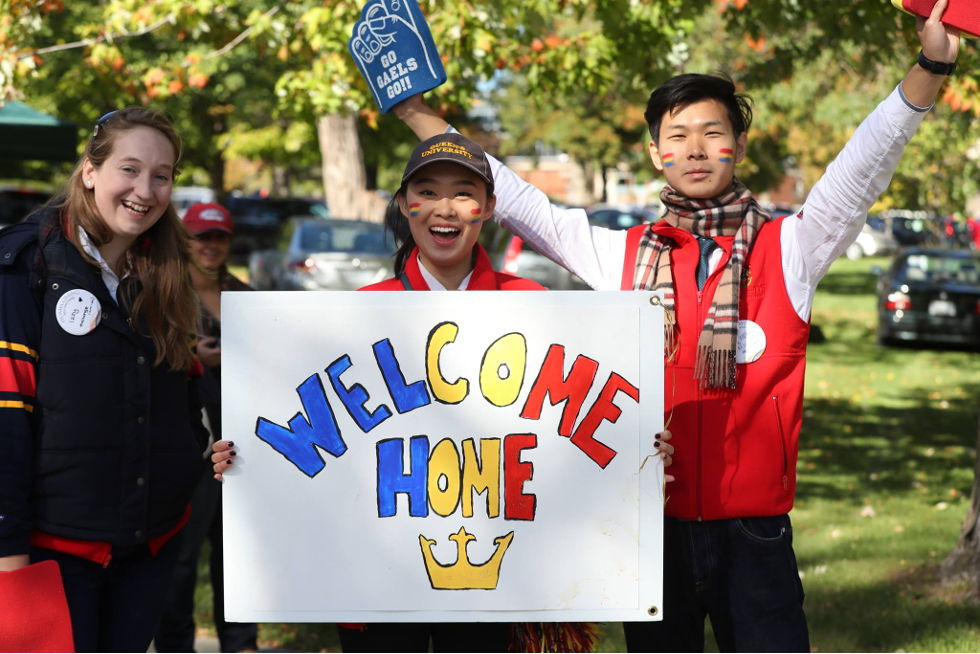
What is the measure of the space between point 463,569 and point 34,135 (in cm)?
754

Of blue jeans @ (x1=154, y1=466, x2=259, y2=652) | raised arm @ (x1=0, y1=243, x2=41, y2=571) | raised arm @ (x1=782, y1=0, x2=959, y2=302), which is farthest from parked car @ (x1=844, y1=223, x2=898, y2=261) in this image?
raised arm @ (x1=0, y1=243, x2=41, y2=571)

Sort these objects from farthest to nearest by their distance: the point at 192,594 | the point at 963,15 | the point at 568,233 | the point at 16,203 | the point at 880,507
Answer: the point at 16,203 < the point at 880,507 < the point at 192,594 < the point at 568,233 < the point at 963,15

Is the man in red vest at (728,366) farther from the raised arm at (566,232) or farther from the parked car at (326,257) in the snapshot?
the parked car at (326,257)

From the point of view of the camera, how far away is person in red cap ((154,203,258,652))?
454cm

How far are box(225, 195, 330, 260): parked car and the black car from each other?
56.6 ft

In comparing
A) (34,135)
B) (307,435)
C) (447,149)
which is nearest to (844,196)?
(447,149)

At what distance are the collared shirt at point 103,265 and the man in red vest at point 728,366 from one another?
1421mm

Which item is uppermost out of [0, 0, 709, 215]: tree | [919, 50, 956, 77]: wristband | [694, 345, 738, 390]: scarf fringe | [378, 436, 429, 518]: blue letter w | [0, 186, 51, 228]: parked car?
[0, 186, 51, 228]: parked car

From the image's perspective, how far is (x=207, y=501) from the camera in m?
4.64

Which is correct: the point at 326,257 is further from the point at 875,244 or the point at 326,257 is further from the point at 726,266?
the point at 875,244

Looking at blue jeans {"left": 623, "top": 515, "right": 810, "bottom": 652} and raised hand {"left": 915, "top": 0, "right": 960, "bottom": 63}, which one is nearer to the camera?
raised hand {"left": 915, "top": 0, "right": 960, "bottom": 63}

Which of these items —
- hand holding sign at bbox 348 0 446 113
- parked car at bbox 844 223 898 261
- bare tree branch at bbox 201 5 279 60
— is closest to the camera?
hand holding sign at bbox 348 0 446 113

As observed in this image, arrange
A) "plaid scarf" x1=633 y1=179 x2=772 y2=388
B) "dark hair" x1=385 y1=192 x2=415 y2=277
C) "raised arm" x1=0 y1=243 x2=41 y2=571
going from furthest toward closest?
"dark hair" x1=385 y1=192 x2=415 y2=277 → "plaid scarf" x1=633 y1=179 x2=772 y2=388 → "raised arm" x1=0 y1=243 x2=41 y2=571

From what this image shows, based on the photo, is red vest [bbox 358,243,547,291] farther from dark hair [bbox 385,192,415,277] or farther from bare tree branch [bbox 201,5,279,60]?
bare tree branch [bbox 201,5,279,60]
